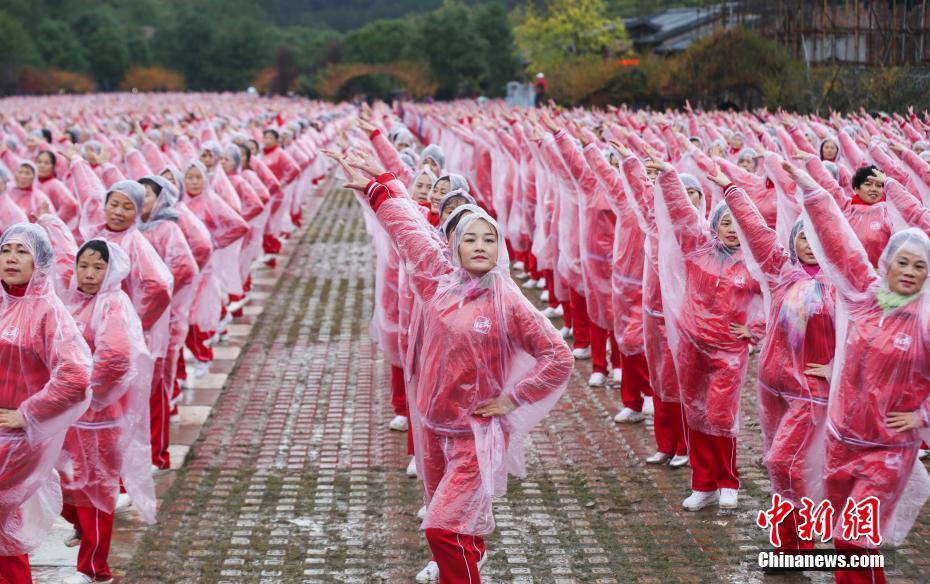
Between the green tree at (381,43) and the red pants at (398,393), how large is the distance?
4709cm

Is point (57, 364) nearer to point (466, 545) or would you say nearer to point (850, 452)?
point (466, 545)

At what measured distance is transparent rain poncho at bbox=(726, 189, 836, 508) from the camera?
549 cm

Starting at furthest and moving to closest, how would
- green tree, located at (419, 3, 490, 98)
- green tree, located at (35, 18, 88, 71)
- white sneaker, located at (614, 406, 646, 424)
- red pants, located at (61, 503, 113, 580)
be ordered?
green tree, located at (35, 18, 88, 71) < green tree, located at (419, 3, 490, 98) < white sneaker, located at (614, 406, 646, 424) < red pants, located at (61, 503, 113, 580)

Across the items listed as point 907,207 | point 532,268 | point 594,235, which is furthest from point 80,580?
point 532,268

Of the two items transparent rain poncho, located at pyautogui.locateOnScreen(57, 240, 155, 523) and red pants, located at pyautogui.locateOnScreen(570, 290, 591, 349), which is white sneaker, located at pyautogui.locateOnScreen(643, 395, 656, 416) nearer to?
red pants, located at pyautogui.locateOnScreen(570, 290, 591, 349)

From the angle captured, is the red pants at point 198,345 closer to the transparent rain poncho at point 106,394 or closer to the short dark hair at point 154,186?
the short dark hair at point 154,186

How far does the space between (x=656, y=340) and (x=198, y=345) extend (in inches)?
168

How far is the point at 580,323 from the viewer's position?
10.3m

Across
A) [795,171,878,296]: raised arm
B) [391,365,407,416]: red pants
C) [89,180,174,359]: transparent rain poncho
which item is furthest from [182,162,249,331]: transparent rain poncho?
[795,171,878,296]: raised arm

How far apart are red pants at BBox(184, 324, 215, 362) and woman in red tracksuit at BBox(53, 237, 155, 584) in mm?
4087

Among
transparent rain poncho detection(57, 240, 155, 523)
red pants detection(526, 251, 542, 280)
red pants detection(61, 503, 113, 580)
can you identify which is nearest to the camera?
transparent rain poncho detection(57, 240, 155, 523)

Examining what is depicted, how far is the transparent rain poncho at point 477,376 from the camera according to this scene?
4910mm

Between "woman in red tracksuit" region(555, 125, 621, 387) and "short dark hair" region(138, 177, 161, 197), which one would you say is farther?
"woman in red tracksuit" region(555, 125, 621, 387)

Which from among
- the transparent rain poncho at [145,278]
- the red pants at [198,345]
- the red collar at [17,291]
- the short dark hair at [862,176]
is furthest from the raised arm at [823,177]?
the red pants at [198,345]
